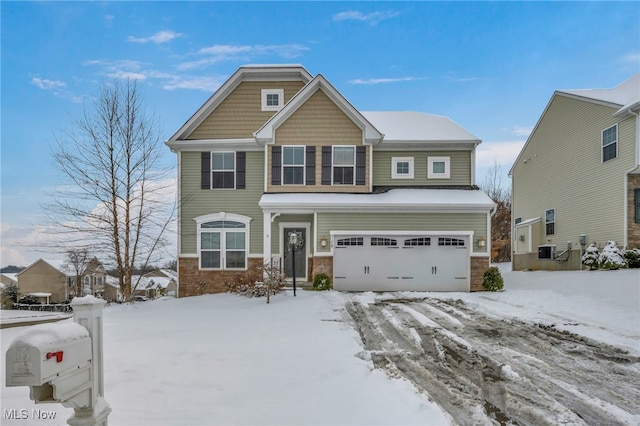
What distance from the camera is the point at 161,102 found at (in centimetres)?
1420

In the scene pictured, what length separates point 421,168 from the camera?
49.8 ft

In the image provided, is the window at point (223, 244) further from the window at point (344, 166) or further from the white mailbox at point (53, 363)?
the white mailbox at point (53, 363)

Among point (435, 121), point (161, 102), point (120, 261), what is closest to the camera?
point (120, 261)

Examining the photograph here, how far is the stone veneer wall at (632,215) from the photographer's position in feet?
44.9

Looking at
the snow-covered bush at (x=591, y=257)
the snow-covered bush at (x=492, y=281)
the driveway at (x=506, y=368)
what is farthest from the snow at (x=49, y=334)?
the snow-covered bush at (x=591, y=257)

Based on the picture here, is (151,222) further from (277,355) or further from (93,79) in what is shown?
(277,355)

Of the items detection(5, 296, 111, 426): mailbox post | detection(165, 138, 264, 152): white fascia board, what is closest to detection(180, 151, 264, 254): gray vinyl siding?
detection(165, 138, 264, 152): white fascia board

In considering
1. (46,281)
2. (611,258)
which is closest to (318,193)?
(611,258)

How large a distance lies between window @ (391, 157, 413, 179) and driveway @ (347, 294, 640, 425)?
299 inches

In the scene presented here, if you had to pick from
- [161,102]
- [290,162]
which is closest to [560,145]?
[290,162]

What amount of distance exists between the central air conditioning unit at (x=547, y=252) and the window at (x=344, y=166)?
34.5 ft

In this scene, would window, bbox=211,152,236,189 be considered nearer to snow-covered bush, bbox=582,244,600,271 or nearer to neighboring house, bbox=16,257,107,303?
snow-covered bush, bbox=582,244,600,271

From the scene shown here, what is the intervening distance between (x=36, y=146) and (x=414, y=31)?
1432 centimetres

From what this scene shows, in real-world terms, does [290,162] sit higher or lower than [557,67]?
lower
